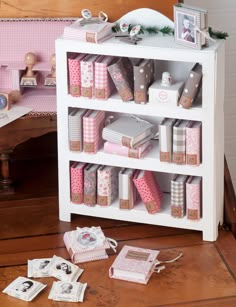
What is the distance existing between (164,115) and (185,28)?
0.34 metres

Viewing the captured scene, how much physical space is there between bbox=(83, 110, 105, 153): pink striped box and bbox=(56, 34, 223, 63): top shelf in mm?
267

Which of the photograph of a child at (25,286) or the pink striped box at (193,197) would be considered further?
the pink striped box at (193,197)

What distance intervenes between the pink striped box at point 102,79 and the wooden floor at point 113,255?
0.55 meters

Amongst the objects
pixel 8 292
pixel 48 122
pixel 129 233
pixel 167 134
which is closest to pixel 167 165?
pixel 167 134

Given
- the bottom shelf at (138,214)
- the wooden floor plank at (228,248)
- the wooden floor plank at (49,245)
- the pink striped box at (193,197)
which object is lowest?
the wooden floor plank at (228,248)

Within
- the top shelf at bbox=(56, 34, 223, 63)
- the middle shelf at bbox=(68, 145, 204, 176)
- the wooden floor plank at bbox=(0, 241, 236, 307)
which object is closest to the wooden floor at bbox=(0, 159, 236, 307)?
the wooden floor plank at bbox=(0, 241, 236, 307)

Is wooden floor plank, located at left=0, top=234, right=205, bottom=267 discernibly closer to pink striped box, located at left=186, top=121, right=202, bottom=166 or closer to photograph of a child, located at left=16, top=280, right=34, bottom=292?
photograph of a child, located at left=16, top=280, right=34, bottom=292

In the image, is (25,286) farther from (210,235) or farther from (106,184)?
(210,235)

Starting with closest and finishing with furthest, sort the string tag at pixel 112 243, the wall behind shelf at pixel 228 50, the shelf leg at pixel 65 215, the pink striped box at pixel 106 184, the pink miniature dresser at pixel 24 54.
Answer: the string tag at pixel 112 243 < the pink striped box at pixel 106 184 < the shelf leg at pixel 65 215 < the pink miniature dresser at pixel 24 54 < the wall behind shelf at pixel 228 50

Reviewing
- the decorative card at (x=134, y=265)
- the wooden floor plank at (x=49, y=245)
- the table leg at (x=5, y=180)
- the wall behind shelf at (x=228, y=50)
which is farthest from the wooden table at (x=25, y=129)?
Answer: the wall behind shelf at (x=228, y=50)

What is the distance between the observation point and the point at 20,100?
353 cm

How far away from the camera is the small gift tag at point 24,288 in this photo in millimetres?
2863

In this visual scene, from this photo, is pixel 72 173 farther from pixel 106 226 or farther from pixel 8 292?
pixel 8 292

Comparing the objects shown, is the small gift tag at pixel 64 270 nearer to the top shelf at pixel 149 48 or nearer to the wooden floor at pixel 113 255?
the wooden floor at pixel 113 255
